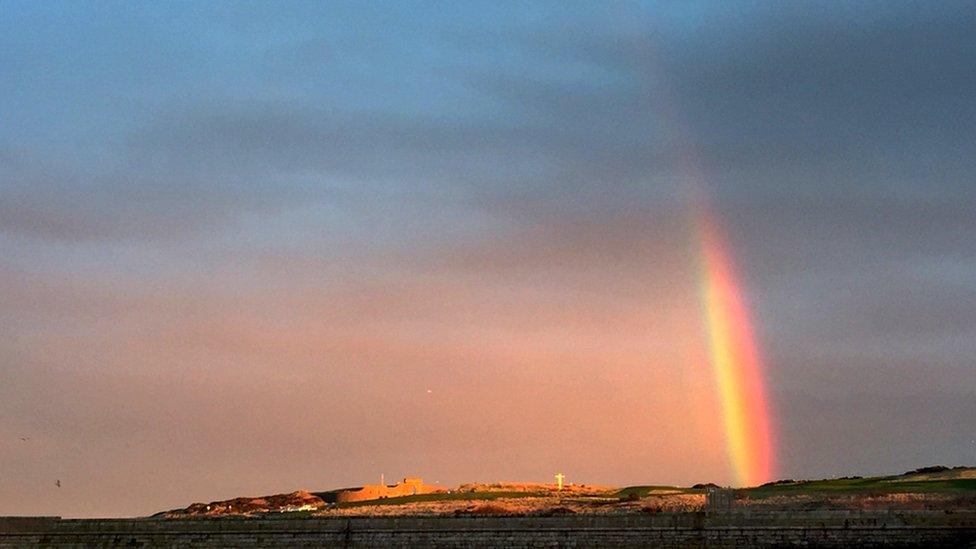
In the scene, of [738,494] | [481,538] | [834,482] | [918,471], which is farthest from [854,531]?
[918,471]

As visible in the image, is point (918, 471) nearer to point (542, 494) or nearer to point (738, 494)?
point (738, 494)

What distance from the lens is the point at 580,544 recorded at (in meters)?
55.9

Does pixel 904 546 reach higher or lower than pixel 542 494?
lower

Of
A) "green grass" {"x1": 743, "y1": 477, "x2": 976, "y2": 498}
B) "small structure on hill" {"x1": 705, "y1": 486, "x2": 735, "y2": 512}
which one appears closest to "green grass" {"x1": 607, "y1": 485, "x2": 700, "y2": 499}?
"green grass" {"x1": 743, "y1": 477, "x2": 976, "y2": 498}

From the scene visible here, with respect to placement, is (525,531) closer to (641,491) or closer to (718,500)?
(718,500)

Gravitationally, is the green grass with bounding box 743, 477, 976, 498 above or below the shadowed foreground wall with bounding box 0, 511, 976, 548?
above

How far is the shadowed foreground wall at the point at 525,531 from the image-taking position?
171ft

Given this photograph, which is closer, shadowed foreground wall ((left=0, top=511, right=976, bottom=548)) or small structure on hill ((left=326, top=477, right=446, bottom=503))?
shadowed foreground wall ((left=0, top=511, right=976, bottom=548))

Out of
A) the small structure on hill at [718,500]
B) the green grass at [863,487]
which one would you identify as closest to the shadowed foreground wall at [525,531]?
the small structure on hill at [718,500]

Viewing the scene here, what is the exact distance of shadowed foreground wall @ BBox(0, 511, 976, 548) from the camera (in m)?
52.2

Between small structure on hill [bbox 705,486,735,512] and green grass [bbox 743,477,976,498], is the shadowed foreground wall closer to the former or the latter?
small structure on hill [bbox 705,486,735,512]

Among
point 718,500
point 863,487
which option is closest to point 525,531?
point 718,500

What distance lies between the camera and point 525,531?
186 ft

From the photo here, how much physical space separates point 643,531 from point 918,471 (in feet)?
125
